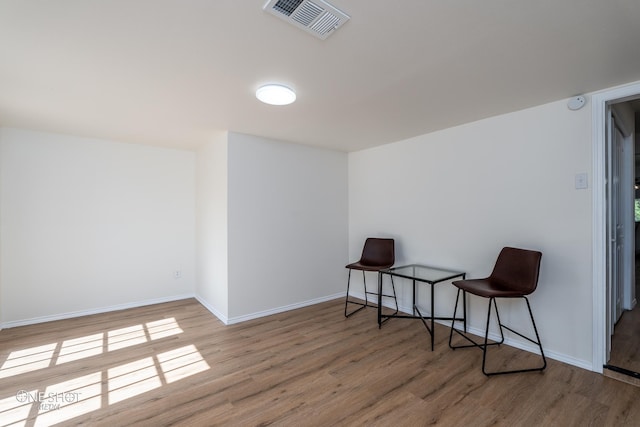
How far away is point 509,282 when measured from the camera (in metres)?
2.53

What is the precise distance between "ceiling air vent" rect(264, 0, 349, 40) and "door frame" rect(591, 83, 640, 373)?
2215 millimetres

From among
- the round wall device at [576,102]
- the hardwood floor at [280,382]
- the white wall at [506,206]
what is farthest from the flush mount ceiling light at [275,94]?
the round wall device at [576,102]

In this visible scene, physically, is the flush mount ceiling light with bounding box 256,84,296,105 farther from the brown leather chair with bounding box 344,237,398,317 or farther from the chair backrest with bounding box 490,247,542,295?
the chair backrest with bounding box 490,247,542,295

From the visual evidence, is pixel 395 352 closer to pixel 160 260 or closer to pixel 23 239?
pixel 160 260

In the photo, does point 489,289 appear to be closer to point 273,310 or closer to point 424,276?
point 424,276

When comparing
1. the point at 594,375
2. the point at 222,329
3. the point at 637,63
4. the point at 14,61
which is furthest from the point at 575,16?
the point at 222,329

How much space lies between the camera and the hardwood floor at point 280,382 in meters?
1.82

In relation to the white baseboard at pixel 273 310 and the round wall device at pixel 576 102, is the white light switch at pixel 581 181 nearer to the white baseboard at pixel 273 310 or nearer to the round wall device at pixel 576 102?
the round wall device at pixel 576 102

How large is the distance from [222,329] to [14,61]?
9.03ft

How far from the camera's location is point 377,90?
7.43ft

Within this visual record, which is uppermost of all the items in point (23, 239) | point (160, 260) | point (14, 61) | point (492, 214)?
point (14, 61)

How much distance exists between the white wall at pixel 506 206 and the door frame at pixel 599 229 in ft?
0.16

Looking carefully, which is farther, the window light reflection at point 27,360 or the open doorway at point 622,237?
the open doorway at point 622,237

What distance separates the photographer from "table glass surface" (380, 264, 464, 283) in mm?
2871
